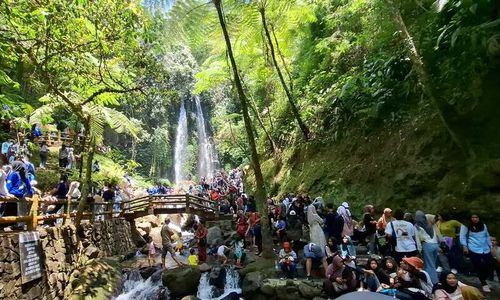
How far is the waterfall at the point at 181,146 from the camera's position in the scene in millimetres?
34500

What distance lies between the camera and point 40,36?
6.64 meters

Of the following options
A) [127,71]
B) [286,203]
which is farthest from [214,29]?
[286,203]

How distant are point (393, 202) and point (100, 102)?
748 centimetres

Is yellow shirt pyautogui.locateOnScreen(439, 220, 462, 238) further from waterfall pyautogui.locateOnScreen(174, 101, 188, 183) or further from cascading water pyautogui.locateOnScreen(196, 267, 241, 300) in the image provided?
waterfall pyautogui.locateOnScreen(174, 101, 188, 183)

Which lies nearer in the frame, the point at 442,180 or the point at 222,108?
the point at 442,180

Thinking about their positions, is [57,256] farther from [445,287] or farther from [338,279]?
[445,287]

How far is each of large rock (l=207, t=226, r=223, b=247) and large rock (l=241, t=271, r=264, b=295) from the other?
16.8 feet

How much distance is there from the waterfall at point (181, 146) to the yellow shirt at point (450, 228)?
97.3 ft

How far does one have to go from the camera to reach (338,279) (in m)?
5.91

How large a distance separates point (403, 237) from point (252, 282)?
3.29m

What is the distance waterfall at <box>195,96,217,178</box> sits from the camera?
35.2 m

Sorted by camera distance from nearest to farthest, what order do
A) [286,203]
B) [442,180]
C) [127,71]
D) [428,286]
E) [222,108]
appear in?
[428,286] < [442,180] < [127,71] < [286,203] < [222,108]

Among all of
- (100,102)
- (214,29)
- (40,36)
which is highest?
(214,29)

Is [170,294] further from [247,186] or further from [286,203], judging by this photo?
[247,186]
